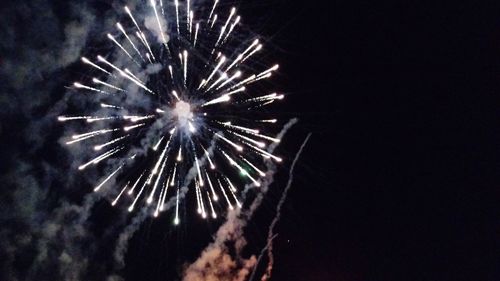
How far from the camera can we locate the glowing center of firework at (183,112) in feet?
47.0

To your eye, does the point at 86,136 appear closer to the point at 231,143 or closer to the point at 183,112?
the point at 183,112

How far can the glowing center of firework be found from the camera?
14.3 m

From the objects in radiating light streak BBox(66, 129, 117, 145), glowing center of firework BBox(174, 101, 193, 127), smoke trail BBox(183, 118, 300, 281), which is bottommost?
smoke trail BBox(183, 118, 300, 281)

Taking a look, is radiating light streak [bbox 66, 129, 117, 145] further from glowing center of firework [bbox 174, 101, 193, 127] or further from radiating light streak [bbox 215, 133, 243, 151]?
radiating light streak [bbox 215, 133, 243, 151]

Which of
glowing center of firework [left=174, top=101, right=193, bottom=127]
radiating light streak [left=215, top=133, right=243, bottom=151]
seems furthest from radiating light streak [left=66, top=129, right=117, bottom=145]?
radiating light streak [left=215, top=133, right=243, bottom=151]

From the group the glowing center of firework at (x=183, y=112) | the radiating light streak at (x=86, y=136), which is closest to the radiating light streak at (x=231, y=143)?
the glowing center of firework at (x=183, y=112)

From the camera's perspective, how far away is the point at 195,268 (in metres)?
19.6

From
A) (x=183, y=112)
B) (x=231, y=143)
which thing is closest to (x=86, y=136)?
(x=183, y=112)

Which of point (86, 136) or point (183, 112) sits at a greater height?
point (86, 136)

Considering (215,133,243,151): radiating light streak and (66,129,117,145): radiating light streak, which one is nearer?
(215,133,243,151): radiating light streak

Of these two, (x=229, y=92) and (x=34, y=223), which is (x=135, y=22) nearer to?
(x=229, y=92)

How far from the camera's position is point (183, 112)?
47.5 ft

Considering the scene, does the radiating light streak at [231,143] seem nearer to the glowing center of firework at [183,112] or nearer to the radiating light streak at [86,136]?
the glowing center of firework at [183,112]

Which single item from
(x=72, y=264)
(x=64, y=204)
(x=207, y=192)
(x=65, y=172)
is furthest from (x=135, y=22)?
(x=72, y=264)
